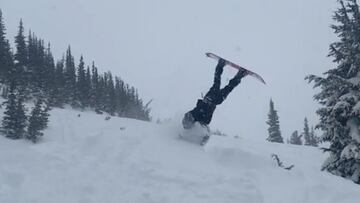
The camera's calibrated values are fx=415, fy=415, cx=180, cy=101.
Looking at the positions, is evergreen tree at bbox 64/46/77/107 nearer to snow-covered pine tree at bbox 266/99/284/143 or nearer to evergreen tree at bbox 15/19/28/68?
evergreen tree at bbox 15/19/28/68

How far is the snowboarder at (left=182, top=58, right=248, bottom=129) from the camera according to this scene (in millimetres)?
15945

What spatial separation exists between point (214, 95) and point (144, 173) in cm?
596

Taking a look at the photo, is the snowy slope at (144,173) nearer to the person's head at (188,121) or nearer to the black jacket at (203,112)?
the person's head at (188,121)

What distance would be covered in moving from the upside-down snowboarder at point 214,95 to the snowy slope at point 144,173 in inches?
63.1

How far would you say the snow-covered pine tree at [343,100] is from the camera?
15539mm

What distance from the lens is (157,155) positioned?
12.9 metres

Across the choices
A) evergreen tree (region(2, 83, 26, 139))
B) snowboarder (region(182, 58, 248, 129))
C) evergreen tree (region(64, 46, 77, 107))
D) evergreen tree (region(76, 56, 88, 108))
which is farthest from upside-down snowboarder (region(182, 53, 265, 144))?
evergreen tree (region(76, 56, 88, 108))

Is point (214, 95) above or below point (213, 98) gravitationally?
above

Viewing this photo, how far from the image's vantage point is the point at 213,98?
16422 mm

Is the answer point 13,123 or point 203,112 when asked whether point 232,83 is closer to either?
point 203,112

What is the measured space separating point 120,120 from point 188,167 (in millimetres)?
5580

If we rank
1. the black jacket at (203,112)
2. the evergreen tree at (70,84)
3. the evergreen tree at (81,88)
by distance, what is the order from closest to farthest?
the black jacket at (203,112)
the evergreen tree at (70,84)
the evergreen tree at (81,88)

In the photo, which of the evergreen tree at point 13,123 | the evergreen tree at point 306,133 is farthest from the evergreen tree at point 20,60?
the evergreen tree at point 306,133

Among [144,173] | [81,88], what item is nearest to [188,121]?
[144,173]
